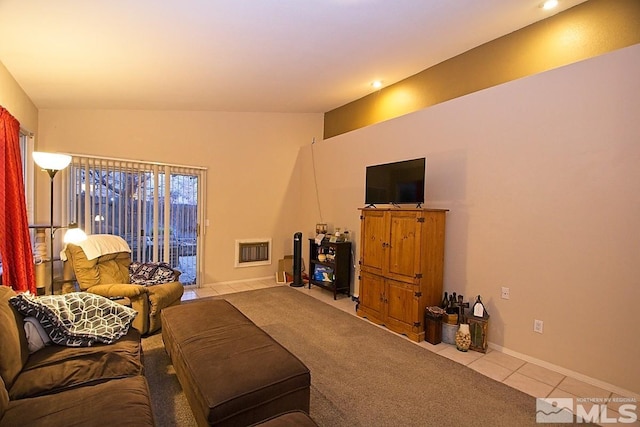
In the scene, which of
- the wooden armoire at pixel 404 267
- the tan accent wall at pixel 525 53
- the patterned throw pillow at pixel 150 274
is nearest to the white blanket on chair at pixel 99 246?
the patterned throw pillow at pixel 150 274

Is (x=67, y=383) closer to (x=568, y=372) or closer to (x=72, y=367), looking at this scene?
(x=72, y=367)

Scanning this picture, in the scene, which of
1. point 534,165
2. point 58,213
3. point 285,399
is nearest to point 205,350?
point 285,399

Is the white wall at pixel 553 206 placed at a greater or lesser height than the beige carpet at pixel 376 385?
greater

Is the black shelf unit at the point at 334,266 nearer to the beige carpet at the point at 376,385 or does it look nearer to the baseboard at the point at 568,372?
the beige carpet at the point at 376,385

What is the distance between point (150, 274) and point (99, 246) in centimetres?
70

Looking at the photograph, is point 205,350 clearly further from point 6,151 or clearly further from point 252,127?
point 252,127

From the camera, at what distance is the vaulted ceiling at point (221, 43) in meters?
2.26

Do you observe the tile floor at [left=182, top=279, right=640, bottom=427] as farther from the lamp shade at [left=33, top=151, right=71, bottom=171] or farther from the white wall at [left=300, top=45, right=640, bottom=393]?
the lamp shade at [left=33, top=151, right=71, bottom=171]

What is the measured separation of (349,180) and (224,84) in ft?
8.00

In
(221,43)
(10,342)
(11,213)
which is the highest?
(221,43)

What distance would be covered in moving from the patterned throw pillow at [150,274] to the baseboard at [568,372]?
12.8 ft

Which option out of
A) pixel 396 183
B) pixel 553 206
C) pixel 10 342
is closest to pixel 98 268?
pixel 10 342

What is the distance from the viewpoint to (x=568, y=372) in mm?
2678

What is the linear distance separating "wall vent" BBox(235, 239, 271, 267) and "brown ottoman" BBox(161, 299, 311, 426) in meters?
3.33
